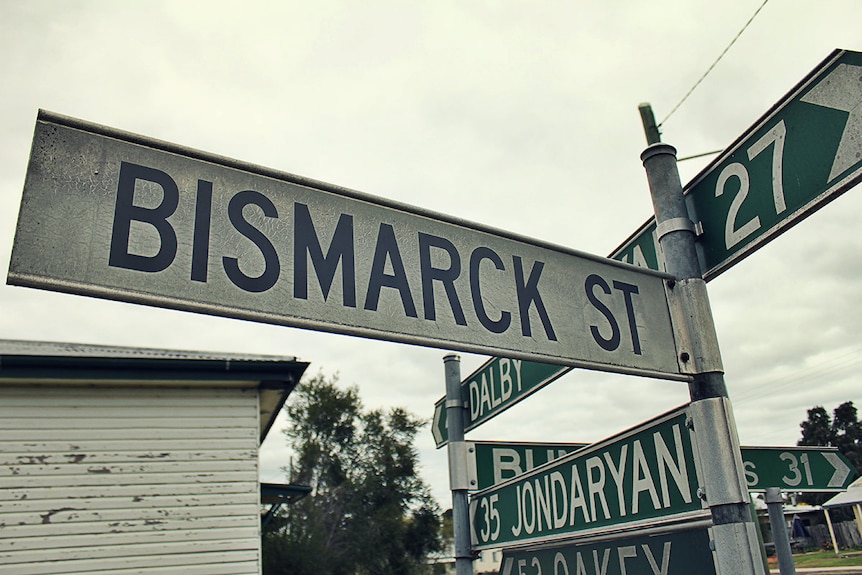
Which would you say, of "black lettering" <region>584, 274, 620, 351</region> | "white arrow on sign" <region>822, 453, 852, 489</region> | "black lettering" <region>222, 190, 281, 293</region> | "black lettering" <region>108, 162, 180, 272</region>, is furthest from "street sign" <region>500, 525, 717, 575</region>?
"black lettering" <region>108, 162, 180, 272</region>

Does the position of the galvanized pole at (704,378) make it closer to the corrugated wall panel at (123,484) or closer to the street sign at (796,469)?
the street sign at (796,469)

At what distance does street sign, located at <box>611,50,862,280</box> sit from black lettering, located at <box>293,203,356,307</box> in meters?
1.52

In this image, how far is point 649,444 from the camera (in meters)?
2.69

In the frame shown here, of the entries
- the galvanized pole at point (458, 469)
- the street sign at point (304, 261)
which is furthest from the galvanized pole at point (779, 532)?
the galvanized pole at point (458, 469)

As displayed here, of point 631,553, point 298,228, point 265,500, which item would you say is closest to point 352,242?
point 298,228

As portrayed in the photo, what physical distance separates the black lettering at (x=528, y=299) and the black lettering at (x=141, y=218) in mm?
1233

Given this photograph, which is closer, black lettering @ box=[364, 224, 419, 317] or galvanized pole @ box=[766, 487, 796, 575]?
black lettering @ box=[364, 224, 419, 317]

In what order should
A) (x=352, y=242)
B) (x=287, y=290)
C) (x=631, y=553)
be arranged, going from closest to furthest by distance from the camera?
(x=287, y=290), (x=352, y=242), (x=631, y=553)

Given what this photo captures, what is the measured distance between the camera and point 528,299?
2.41 m

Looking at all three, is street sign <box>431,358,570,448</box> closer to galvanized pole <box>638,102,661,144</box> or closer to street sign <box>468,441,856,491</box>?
street sign <box>468,441,856,491</box>

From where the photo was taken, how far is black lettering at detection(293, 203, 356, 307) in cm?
197

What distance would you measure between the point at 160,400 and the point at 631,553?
776 centimetres

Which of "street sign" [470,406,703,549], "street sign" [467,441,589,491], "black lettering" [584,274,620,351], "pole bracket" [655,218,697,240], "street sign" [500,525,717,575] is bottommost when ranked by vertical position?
"street sign" [500,525,717,575]

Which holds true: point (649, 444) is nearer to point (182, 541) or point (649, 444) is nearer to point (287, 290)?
point (287, 290)
